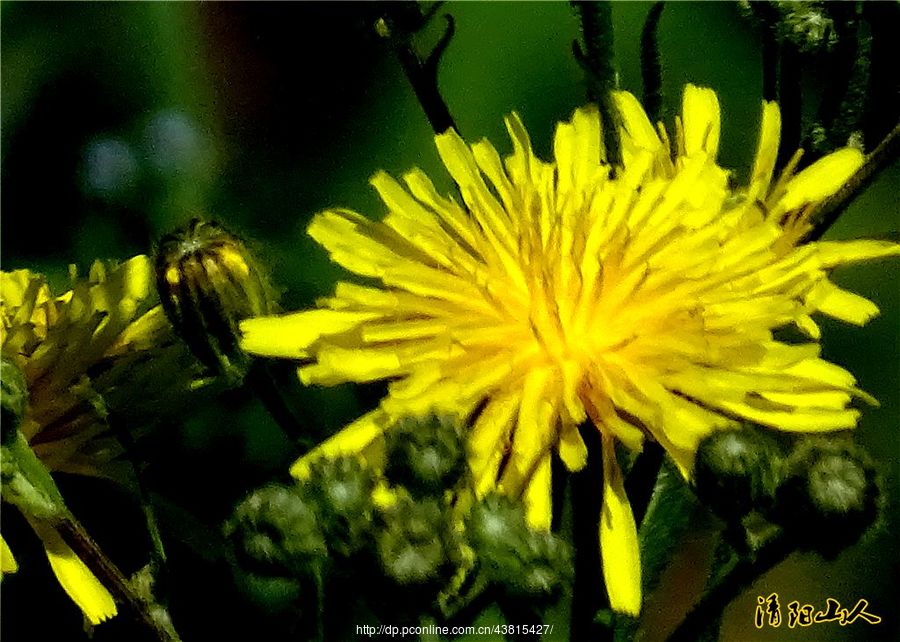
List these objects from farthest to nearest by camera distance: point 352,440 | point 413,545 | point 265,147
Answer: point 265,147 → point 352,440 → point 413,545

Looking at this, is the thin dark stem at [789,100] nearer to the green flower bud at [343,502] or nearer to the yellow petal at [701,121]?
the yellow petal at [701,121]

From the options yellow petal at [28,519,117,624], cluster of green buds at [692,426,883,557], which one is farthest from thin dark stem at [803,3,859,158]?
yellow petal at [28,519,117,624]

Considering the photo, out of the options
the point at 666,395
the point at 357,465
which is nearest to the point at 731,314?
the point at 666,395

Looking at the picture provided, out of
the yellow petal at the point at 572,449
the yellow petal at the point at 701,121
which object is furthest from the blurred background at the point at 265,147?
the yellow petal at the point at 572,449

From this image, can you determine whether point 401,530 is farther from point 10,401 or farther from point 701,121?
point 701,121

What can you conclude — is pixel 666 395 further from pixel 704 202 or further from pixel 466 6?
pixel 466 6

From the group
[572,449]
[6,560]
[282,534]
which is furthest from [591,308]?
[6,560]

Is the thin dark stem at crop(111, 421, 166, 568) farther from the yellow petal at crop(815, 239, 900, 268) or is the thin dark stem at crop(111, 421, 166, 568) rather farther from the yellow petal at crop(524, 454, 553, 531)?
the yellow petal at crop(815, 239, 900, 268)
